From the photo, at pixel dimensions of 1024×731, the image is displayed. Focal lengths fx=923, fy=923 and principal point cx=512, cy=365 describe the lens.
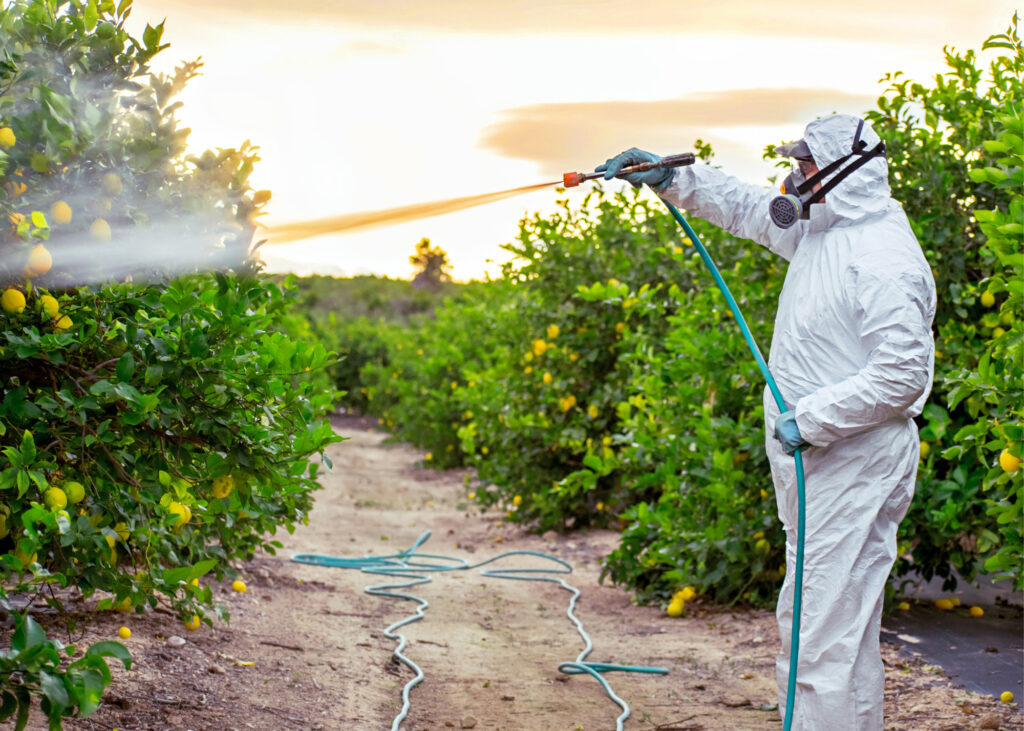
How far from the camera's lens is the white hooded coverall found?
2805 mm

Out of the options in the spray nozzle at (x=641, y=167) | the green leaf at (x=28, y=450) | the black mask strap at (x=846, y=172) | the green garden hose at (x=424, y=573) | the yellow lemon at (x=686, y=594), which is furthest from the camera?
the yellow lemon at (x=686, y=594)

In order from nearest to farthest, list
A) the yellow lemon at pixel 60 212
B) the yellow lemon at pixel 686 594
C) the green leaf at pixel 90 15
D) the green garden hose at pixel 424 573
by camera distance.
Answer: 1. the yellow lemon at pixel 60 212
2. the green leaf at pixel 90 15
3. the green garden hose at pixel 424 573
4. the yellow lemon at pixel 686 594

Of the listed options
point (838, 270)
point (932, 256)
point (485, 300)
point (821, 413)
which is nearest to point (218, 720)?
point (821, 413)

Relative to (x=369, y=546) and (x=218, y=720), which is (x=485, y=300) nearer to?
(x=369, y=546)

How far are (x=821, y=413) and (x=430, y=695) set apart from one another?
2.08m

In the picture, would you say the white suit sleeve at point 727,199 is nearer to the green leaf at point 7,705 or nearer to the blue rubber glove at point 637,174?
the blue rubber glove at point 637,174

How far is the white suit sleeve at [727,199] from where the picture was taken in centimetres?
350

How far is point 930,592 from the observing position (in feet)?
17.6

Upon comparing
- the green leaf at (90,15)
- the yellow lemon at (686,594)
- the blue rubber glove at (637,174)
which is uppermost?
the green leaf at (90,15)

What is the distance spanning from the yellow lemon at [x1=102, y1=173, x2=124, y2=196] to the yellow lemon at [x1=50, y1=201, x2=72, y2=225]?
0.40 feet

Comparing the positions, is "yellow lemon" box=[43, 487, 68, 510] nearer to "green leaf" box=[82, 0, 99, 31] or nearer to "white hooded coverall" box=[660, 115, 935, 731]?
"green leaf" box=[82, 0, 99, 31]

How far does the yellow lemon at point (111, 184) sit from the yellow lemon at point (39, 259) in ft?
0.84

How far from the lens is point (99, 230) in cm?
240

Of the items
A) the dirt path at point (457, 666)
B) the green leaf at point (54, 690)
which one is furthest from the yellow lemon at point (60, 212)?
the dirt path at point (457, 666)
